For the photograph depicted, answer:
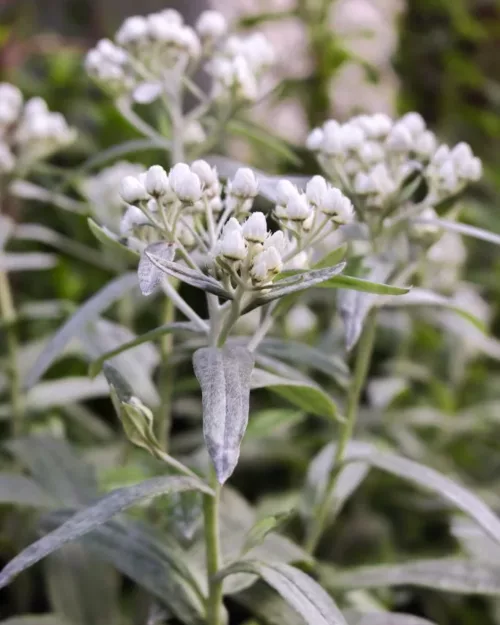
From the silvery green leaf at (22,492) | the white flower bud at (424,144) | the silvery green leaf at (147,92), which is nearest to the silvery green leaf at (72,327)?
the silvery green leaf at (22,492)

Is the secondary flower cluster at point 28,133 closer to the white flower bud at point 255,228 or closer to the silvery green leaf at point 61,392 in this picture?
the silvery green leaf at point 61,392

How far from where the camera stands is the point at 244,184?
1.81 feet

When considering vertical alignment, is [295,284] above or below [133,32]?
below

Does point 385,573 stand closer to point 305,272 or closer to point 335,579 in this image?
point 335,579

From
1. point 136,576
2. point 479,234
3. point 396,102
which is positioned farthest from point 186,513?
point 396,102

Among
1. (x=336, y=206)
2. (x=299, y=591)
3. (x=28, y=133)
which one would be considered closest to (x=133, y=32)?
(x=28, y=133)

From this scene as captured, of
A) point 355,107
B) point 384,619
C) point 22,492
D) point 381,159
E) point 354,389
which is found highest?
point 355,107

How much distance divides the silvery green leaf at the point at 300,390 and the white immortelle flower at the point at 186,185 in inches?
5.9

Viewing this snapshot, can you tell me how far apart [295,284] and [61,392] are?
0.55 meters

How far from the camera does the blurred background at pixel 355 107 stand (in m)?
1.09

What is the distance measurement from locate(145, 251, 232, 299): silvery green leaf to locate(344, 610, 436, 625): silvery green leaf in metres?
0.36

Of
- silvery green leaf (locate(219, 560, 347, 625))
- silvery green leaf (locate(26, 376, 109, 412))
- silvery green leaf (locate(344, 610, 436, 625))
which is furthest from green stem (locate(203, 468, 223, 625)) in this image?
silvery green leaf (locate(26, 376, 109, 412))

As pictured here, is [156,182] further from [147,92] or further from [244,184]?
[147,92]

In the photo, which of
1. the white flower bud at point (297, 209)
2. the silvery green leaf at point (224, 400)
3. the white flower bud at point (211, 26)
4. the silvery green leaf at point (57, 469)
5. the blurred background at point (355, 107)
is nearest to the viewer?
the silvery green leaf at point (224, 400)
